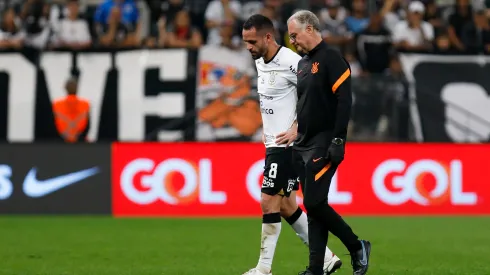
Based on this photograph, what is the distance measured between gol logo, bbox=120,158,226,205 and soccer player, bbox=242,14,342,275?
7.82 meters

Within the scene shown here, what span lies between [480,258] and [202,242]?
11.7ft

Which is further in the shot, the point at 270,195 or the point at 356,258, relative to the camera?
the point at 270,195

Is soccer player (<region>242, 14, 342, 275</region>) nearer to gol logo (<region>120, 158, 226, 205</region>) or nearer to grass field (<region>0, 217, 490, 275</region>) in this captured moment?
grass field (<region>0, 217, 490, 275</region>)

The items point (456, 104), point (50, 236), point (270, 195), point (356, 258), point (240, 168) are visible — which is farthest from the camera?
point (456, 104)

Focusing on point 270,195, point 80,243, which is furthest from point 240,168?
point 270,195

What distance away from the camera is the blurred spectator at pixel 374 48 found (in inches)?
749

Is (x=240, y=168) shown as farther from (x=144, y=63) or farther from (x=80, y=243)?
(x=80, y=243)

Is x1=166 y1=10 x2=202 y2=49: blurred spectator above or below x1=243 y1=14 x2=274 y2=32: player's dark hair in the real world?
below

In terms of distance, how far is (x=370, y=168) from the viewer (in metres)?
17.4

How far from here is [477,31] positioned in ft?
64.8

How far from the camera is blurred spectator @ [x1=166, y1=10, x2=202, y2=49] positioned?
758 inches

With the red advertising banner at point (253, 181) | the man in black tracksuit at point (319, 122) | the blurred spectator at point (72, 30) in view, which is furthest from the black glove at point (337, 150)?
the blurred spectator at point (72, 30)

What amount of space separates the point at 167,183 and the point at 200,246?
4.79 meters

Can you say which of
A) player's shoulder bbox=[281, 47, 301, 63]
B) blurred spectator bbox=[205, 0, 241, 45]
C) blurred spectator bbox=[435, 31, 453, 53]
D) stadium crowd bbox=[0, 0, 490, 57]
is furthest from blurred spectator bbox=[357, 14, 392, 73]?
player's shoulder bbox=[281, 47, 301, 63]
